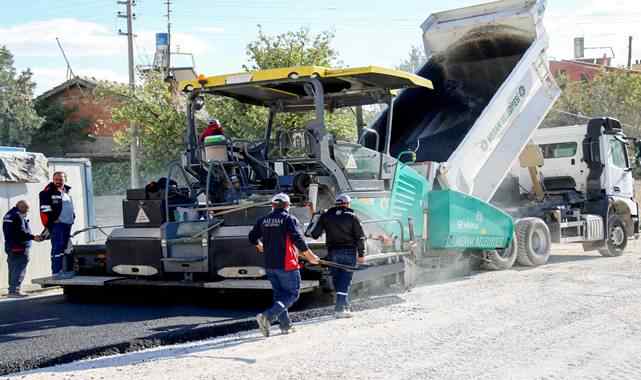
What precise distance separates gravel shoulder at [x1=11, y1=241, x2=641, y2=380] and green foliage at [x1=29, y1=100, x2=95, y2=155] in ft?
90.4

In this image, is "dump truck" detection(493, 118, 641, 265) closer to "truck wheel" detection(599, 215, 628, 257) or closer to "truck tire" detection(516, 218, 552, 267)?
"truck wheel" detection(599, 215, 628, 257)

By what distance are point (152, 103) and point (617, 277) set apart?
45.6ft

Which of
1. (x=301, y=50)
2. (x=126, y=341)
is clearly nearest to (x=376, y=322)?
(x=126, y=341)

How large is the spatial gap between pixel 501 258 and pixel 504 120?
2168mm

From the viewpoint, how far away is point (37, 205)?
12398 millimetres

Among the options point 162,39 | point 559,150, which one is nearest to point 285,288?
point 559,150

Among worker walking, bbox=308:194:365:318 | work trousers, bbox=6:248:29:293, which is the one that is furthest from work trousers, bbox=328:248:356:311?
work trousers, bbox=6:248:29:293

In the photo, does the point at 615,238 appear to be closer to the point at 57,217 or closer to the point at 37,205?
the point at 57,217

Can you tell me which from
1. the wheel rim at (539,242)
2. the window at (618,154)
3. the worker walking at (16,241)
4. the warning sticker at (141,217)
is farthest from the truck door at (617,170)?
the worker walking at (16,241)

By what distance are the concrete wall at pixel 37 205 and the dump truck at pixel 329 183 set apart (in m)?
2.57

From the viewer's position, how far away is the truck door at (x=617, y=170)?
594 inches

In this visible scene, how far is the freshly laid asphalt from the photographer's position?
271 inches

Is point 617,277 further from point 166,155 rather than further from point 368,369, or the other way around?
point 166,155

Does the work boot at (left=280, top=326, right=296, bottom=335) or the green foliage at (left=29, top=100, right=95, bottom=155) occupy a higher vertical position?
the green foliage at (left=29, top=100, right=95, bottom=155)
